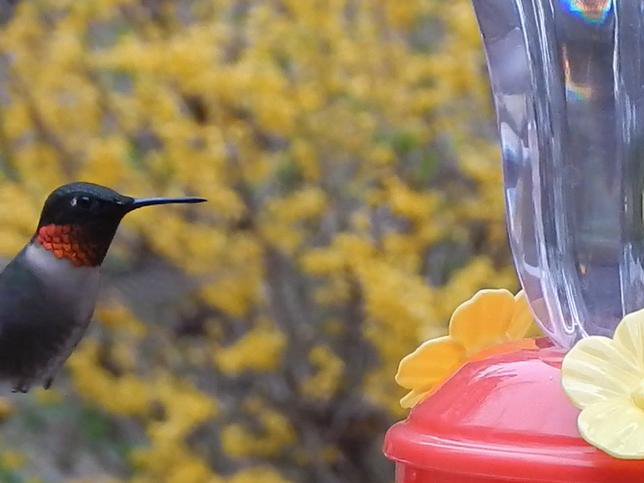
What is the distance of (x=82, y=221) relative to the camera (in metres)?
1.31

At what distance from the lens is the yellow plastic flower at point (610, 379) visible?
2.31 feet

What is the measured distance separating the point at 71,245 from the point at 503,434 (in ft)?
2.49

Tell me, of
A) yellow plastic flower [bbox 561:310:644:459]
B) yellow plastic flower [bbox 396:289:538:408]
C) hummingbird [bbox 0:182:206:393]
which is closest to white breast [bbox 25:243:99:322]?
hummingbird [bbox 0:182:206:393]

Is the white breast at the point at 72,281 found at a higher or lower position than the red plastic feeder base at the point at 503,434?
lower

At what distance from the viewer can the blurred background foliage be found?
7.45ft

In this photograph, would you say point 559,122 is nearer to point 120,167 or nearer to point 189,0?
point 120,167

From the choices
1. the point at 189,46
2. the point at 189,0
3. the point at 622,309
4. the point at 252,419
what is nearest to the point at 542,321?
the point at 622,309

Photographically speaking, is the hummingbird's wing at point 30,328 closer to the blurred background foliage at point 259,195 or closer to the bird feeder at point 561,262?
the bird feeder at point 561,262

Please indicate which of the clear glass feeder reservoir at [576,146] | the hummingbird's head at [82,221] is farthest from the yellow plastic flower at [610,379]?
the hummingbird's head at [82,221]

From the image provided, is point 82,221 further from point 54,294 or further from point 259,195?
point 259,195

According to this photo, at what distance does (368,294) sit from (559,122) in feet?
4.39

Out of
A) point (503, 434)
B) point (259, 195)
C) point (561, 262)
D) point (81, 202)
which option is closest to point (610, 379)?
point (503, 434)

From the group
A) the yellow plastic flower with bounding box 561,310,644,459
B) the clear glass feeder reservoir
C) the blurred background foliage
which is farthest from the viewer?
the blurred background foliage

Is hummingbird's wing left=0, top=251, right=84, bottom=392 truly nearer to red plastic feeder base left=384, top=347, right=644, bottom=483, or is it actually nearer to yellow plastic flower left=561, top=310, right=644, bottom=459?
red plastic feeder base left=384, top=347, right=644, bottom=483
